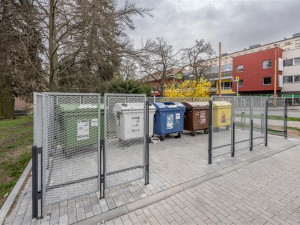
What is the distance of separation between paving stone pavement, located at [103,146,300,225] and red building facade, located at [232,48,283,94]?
28706 millimetres

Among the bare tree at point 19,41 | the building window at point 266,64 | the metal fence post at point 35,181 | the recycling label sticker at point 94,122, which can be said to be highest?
the building window at point 266,64

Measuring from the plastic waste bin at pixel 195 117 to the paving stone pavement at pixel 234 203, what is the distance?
3.53 metres

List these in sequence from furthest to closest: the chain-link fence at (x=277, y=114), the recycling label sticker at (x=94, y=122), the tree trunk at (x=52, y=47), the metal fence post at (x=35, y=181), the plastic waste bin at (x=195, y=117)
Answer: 1. the plastic waste bin at (x=195, y=117)
2. the chain-link fence at (x=277, y=114)
3. the tree trunk at (x=52, y=47)
4. the recycling label sticker at (x=94, y=122)
5. the metal fence post at (x=35, y=181)

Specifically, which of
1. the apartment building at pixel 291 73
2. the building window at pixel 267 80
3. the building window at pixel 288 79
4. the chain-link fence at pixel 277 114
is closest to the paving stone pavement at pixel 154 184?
the chain-link fence at pixel 277 114

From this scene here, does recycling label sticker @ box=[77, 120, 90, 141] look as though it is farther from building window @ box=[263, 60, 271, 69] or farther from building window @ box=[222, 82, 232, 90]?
building window @ box=[222, 82, 232, 90]

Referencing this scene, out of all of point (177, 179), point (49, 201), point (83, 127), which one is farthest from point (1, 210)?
point (177, 179)

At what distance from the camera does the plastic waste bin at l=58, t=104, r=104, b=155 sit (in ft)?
9.43

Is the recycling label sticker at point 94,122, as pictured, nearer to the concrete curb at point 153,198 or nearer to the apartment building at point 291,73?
the concrete curb at point 153,198

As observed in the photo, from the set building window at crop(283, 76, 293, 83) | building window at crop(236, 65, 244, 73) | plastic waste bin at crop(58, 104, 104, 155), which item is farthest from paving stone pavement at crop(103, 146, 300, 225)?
building window at crop(236, 65, 244, 73)

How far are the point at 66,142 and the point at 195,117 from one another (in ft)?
18.3

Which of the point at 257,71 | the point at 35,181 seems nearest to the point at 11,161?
the point at 35,181

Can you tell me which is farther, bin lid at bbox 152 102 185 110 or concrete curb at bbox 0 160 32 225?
bin lid at bbox 152 102 185 110

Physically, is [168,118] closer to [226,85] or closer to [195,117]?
[195,117]

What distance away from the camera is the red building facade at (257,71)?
1061 inches
